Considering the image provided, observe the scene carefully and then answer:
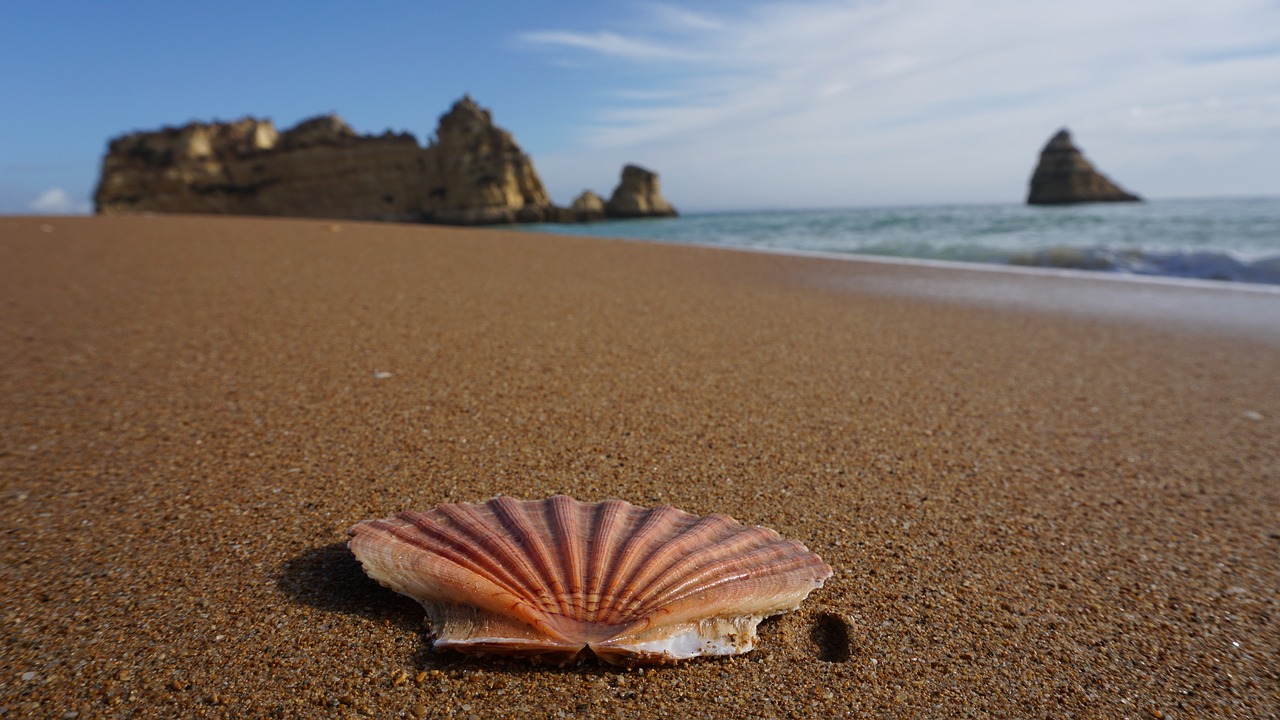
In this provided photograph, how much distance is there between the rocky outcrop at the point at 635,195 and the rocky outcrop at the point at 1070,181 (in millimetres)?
30784

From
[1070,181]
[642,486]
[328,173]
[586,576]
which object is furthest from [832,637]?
[1070,181]

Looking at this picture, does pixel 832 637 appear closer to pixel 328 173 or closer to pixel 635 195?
pixel 328 173

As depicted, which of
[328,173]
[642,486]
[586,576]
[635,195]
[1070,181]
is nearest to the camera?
[586,576]

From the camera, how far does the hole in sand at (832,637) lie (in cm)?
120

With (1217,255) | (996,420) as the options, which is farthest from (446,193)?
(996,420)

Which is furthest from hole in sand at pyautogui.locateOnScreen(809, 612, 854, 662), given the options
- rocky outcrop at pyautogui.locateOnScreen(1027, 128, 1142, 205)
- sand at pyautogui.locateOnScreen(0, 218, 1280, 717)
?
rocky outcrop at pyautogui.locateOnScreen(1027, 128, 1142, 205)

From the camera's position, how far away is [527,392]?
2.48m

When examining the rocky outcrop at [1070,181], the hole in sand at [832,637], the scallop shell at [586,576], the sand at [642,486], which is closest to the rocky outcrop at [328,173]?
the rocky outcrop at [1070,181]

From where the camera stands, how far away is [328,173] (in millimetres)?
43062

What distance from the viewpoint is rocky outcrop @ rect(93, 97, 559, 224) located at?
4156 cm

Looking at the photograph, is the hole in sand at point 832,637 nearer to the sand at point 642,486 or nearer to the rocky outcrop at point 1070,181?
the sand at point 642,486

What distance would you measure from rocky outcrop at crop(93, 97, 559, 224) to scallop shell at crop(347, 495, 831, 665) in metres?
43.5

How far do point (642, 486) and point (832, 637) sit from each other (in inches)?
25.9

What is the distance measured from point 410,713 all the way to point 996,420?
221cm
